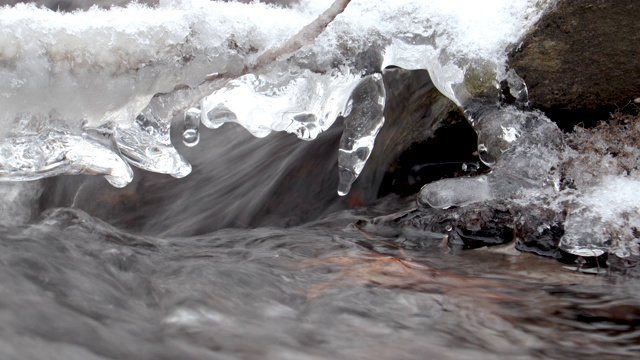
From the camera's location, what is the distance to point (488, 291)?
8.43 ft

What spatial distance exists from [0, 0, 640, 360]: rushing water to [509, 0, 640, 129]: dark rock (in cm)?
61

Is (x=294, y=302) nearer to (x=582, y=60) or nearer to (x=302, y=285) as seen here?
(x=302, y=285)

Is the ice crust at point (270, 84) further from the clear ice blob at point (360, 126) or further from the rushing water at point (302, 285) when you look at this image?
the rushing water at point (302, 285)

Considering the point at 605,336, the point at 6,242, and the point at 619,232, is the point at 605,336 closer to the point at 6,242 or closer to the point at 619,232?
the point at 619,232

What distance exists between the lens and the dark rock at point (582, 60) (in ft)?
10.4

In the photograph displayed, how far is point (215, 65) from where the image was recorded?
3227 mm

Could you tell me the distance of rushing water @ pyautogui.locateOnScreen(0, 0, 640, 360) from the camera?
2.01 metres

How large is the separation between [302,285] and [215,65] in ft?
3.92

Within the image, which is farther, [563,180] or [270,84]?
[270,84]

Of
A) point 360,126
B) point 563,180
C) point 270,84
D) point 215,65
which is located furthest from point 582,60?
point 215,65

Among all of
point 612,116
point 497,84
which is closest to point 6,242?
point 497,84

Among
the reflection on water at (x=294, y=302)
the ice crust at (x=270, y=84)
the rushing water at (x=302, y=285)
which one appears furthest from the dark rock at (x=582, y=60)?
the reflection on water at (x=294, y=302)

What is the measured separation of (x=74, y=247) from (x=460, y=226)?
1774 mm

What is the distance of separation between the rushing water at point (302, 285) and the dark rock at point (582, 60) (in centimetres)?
61
